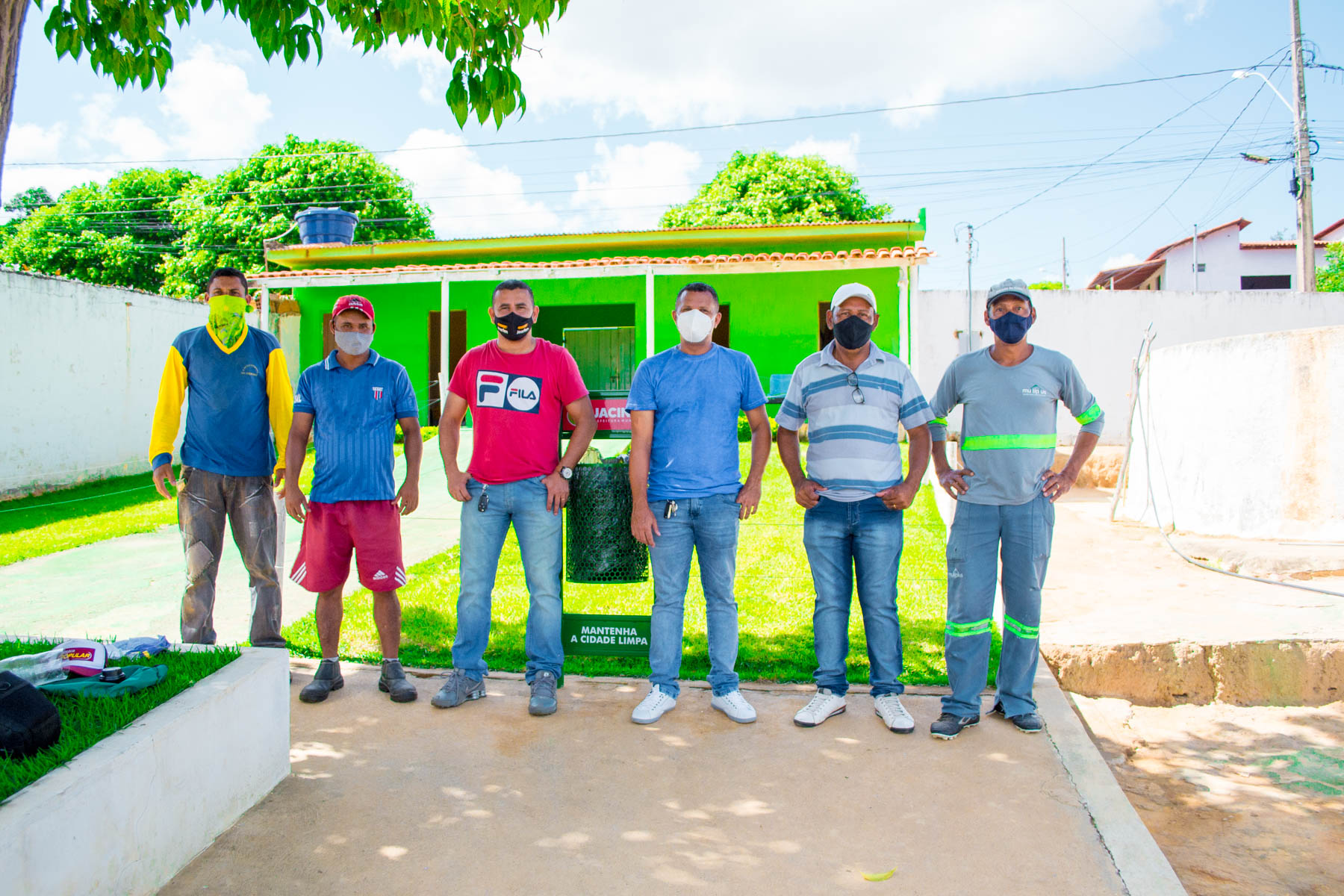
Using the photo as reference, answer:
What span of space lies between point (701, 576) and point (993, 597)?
4.27ft

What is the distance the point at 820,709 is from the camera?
3.94 m

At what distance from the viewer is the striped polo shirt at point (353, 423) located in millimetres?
4195

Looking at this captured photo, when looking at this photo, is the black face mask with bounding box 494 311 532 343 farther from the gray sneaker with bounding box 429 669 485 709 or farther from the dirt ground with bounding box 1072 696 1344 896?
the dirt ground with bounding box 1072 696 1344 896

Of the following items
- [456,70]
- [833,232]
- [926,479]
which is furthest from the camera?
[833,232]

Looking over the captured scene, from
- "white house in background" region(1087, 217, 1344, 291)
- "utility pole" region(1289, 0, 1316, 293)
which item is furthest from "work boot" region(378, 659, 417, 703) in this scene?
"white house in background" region(1087, 217, 1344, 291)

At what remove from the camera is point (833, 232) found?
54.3 feet

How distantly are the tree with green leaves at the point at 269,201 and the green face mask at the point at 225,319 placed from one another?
76.7 feet

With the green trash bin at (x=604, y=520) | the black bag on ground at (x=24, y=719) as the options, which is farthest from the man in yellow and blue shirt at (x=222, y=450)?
the black bag on ground at (x=24, y=719)

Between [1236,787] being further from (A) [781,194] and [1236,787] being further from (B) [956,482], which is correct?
(A) [781,194]

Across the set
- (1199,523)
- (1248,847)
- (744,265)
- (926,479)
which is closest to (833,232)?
(744,265)

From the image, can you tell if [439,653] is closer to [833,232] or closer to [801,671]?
[801,671]

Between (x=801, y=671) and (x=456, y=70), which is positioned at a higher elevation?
(x=456, y=70)

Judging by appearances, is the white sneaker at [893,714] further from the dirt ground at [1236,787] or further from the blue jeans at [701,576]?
the dirt ground at [1236,787]

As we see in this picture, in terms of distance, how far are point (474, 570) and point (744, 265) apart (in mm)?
10530
